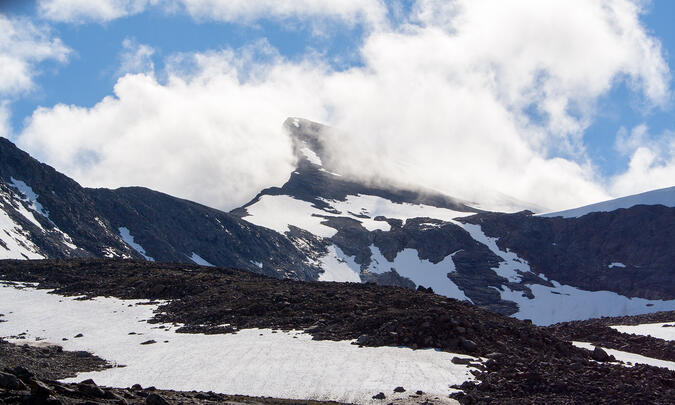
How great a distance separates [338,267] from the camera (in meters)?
178

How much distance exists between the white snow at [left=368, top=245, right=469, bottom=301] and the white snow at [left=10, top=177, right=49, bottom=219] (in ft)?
288

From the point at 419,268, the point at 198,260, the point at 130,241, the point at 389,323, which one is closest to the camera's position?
the point at 389,323

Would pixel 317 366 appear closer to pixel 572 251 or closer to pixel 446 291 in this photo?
pixel 446 291

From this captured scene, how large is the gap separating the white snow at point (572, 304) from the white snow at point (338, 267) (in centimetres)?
3952

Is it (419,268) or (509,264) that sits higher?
(509,264)

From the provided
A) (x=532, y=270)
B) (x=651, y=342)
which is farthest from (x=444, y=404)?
(x=532, y=270)

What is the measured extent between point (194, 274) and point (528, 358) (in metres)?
40.2

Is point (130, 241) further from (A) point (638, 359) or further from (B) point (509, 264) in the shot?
(A) point (638, 359)

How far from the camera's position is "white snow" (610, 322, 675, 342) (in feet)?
171

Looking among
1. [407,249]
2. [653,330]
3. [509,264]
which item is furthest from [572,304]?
[653,330]

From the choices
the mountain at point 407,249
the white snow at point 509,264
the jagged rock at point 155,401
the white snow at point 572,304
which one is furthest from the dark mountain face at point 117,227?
the jagged rock at point 155,401

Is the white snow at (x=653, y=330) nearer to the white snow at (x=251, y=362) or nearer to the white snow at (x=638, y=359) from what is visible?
the white snow at (x=638, y=359)

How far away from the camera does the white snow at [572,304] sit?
15204cm

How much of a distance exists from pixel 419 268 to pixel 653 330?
129m
